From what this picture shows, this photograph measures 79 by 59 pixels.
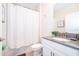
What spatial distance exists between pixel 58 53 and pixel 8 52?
0.58 metres

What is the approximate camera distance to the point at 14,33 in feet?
5.63

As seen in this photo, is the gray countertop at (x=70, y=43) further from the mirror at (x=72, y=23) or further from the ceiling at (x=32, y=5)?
the ceiling at (x=32, y=5)

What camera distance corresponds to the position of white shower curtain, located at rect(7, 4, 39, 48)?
5.61 feet

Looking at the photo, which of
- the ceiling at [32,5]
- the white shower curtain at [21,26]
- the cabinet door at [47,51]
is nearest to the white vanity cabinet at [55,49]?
the cabinet door at [47,51]

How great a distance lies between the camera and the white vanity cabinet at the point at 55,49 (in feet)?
5.36

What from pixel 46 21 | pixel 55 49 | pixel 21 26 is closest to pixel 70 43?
pixel 55 49

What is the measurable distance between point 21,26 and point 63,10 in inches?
20.6

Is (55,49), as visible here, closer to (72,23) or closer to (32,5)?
(72,23)

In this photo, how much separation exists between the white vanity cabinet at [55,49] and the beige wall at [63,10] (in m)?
0.19

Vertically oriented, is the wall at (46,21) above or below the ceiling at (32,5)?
below

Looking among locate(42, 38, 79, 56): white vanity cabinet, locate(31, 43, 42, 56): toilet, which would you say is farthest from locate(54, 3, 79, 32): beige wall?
locate(31, 43, 42, 56): toilet

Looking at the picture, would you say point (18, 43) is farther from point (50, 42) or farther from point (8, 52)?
point (50, 42)

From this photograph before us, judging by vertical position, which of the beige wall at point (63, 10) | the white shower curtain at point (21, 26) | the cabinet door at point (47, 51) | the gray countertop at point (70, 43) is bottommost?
the cabinet door at point (47, 51)

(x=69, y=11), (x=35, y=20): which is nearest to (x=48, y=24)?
(x=35, y=20)
